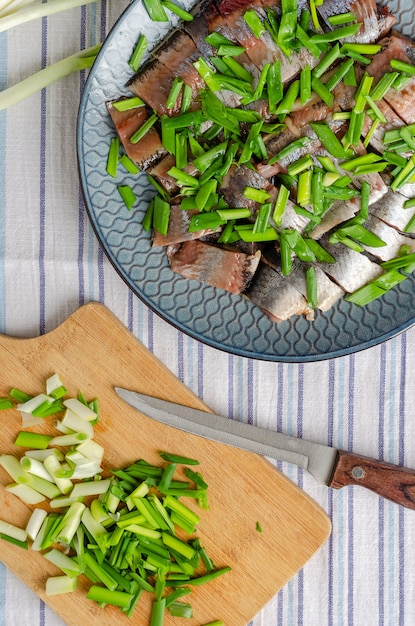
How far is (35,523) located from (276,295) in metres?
1.00

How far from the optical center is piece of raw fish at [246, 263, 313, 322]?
5.71ft

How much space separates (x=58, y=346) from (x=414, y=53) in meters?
1.31

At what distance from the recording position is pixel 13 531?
6.23 ft

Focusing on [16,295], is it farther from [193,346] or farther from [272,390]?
[272,390]

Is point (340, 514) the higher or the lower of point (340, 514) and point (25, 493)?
the lower

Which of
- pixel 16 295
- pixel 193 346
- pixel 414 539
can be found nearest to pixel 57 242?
pixel 16 295

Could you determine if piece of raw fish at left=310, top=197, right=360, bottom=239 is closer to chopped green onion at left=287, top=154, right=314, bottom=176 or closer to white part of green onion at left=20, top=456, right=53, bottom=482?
chopped green onion at left=287, top=154, right=314, bottom=176

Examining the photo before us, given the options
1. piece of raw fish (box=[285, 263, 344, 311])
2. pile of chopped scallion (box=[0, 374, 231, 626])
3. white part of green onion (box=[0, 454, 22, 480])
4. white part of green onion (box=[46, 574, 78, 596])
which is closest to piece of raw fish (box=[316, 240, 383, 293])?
piece of raw fish (box=[285, 263, 344, 311])

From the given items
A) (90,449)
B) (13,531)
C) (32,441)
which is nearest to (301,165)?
(90,449)

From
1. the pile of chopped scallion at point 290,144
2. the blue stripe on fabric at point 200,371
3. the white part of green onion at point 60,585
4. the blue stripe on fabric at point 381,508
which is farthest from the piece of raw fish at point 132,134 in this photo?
the white part of green onion at point 60,585

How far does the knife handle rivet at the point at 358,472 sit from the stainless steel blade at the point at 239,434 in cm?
6

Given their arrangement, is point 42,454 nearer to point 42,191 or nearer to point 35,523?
point 35,523

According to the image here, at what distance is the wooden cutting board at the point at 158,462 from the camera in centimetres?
192

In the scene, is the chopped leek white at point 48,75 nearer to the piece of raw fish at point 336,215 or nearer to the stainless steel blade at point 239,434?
Result: the piece of raw fish at point 336,215
